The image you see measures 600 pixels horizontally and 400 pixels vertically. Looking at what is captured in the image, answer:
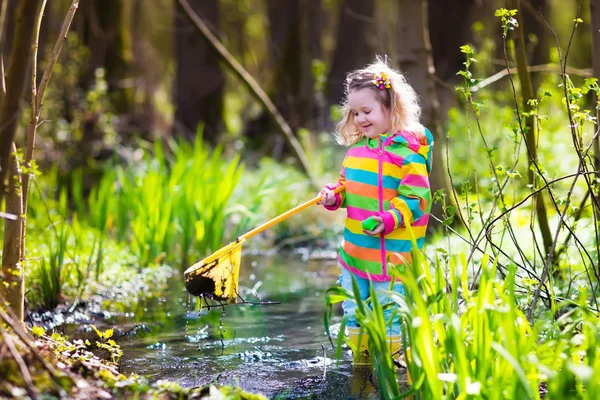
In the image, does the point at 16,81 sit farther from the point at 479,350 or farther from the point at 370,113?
the point at 479,350

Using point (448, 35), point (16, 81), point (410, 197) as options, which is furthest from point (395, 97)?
point (448, 35)

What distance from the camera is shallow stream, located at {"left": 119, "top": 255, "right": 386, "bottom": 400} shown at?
127 inches

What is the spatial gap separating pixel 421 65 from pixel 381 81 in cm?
292

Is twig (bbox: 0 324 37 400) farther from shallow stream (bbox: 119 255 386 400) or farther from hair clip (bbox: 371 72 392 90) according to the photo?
hair clip (bbox: 371 72 392 90)

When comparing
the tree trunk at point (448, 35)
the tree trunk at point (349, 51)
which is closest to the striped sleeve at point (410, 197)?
the tree trunk at point (448, 35)

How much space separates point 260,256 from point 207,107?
778cm

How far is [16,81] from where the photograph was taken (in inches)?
100

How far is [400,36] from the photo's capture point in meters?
6.35

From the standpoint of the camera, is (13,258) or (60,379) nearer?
(60,379)

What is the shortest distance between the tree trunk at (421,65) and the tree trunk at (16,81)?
405 cm

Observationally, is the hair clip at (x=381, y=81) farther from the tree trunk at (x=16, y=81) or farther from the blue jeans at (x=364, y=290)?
the tree trunk at (x=16, y=81)

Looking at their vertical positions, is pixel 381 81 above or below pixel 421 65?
below

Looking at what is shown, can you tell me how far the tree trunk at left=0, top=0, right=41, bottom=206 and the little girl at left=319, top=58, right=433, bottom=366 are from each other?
4.77 ft

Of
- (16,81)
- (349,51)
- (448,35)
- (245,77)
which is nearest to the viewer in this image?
Answer: (16,81)
